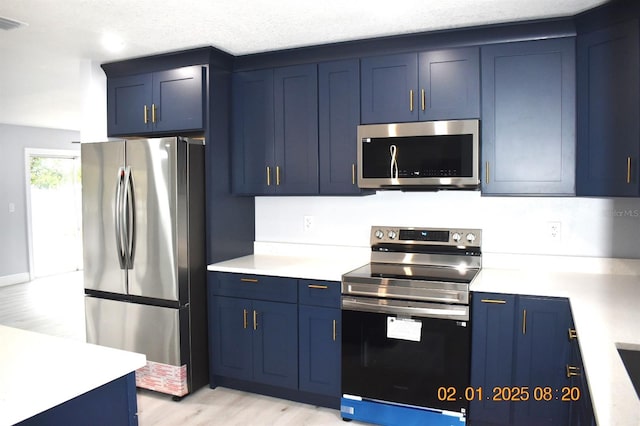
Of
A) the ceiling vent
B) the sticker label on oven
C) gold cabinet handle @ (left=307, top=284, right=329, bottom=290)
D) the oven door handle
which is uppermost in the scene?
the ceiling vent

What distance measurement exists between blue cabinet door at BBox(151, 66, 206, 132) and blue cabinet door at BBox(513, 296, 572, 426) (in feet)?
7.62

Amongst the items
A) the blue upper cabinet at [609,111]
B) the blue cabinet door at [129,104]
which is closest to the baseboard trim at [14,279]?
the blue cabinet door at [129,104]

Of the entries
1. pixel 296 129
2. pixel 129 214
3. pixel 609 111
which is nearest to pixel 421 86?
pixel 296 129

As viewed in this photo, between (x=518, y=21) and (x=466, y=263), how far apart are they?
144 cm

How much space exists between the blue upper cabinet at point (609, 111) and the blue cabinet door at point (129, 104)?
9.10 ft

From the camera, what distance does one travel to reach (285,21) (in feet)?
9.12

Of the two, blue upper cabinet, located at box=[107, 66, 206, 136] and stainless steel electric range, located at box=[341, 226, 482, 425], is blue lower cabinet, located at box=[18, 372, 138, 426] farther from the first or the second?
blue upper cabinet, located at box=[107, 66, 206, 136]

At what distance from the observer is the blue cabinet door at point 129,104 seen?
11.6ft

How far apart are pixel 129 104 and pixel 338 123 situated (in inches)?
61.6

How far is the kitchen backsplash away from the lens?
290 centimetres

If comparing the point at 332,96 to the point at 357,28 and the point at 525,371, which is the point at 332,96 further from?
the point at 525,371

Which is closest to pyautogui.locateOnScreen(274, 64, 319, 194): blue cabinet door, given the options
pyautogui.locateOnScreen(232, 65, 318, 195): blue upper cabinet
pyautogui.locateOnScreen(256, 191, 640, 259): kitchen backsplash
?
pyautogui.locateOnScreen(232, 65, 318, 195): blue upper cabinet

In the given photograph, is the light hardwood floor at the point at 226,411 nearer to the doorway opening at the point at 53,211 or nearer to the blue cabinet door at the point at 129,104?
the blue cabinet door at the point at 129,104

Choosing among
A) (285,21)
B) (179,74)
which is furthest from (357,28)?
(179,74)
